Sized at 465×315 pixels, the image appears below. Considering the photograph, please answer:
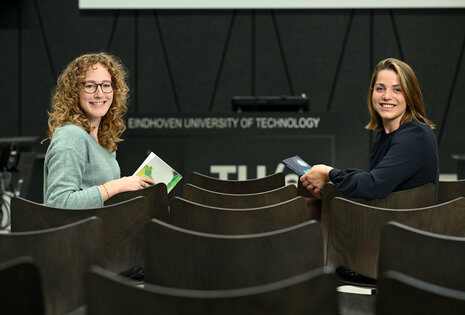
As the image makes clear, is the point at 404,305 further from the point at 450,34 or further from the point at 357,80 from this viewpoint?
the point at 450,34

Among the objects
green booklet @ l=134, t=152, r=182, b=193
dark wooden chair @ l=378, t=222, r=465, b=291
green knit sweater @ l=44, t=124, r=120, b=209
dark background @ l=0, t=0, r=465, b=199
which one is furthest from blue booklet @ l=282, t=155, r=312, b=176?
dark background @ l=0, t=0, r=465, b=199

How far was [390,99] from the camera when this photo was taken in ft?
8.90

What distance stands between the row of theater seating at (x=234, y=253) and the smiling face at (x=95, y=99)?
581 mm

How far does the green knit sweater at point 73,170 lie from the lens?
90.4 inches

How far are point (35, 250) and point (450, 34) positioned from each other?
7.37m

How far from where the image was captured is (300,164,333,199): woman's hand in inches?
112

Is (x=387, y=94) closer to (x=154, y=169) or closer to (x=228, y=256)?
(x=154, y=169)

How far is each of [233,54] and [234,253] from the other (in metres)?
6.53

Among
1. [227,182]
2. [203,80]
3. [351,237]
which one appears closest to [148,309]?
[351,237]

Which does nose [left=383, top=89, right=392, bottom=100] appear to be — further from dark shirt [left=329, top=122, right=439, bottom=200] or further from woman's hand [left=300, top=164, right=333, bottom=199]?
woman's hand [left=300, top=164, right=333, bottom=199]

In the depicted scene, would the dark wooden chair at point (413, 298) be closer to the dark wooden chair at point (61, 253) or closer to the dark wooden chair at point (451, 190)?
Answer: the dark wooden chair at point (61, 253)

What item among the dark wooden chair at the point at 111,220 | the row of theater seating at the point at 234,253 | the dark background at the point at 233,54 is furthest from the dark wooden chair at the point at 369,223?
the dark background at the point at 233,54

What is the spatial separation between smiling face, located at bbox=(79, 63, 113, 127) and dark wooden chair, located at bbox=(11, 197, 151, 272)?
31.9 inches

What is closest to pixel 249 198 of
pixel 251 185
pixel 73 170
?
pixel 251 185
